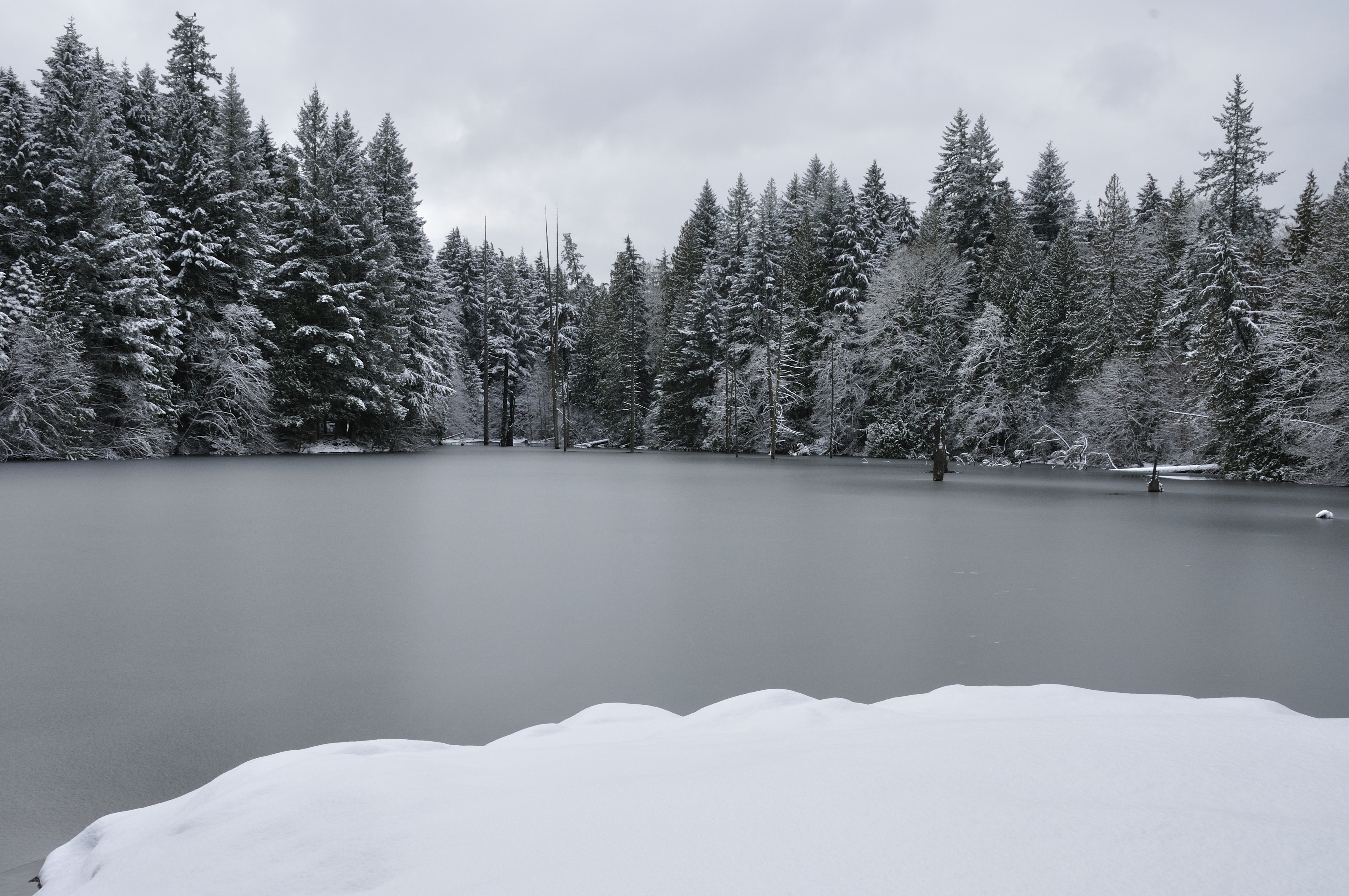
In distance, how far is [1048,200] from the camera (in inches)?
1727

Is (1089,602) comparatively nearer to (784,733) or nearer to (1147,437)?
(784,733)

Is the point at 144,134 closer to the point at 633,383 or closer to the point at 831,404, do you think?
the point at 633,383

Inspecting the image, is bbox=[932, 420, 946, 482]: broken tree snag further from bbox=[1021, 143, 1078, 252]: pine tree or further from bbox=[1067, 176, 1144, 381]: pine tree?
bbox=[1021, 143, 1078, 252]: pine tree

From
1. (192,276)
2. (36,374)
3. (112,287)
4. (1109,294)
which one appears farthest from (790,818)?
(1109,294)

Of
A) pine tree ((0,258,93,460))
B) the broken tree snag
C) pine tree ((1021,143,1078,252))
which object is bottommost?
the broken tree snag

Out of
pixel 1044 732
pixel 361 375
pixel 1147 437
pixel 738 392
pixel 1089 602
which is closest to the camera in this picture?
pixel 1044 732

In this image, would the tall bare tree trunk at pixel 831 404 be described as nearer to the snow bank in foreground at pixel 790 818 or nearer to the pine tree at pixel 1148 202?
the pine tree at pixel 1148 202

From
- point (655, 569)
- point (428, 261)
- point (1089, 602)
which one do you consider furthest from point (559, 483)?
point (428, 261)

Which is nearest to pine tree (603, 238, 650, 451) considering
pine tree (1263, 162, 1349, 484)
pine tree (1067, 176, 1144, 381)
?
pine tree (1067, 176, 1144, 381)

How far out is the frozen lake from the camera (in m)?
3.51

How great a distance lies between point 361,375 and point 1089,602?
101 ft

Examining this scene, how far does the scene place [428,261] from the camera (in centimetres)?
3981

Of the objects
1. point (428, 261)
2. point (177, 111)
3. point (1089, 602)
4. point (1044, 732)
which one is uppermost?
point (177, 111)

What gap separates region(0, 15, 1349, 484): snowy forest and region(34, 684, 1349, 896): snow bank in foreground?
22181 mm
